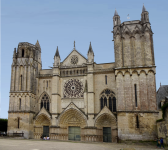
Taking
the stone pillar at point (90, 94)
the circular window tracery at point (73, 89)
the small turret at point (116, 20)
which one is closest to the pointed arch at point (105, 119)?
the stone pillar at point (90, 94)

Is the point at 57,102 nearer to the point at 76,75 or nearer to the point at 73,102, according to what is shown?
the point at 73,102

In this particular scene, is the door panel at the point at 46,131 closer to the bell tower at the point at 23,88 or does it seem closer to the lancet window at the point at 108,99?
the bell tower at the point at 23,88

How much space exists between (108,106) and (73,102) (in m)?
5.45

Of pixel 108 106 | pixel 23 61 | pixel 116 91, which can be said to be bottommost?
pixel 108 106

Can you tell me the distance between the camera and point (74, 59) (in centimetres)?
3366

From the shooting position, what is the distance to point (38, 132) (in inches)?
1252

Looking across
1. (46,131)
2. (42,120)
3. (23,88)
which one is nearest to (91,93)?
(42,120)

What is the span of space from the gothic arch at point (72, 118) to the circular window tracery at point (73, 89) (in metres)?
2.57

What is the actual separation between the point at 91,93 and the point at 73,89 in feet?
11.4

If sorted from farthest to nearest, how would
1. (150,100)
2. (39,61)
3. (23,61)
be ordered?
(39,61), (23,61), (150,100)

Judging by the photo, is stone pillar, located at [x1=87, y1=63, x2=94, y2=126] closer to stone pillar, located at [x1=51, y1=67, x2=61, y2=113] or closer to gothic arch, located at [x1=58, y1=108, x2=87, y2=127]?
gothic arch, located at [x1=58, y1=108, x2=87, y2=127]

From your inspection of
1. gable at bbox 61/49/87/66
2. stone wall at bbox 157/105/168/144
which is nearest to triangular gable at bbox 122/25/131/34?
gable at bbox 61/49/87/66

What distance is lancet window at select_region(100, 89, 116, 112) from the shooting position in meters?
30.3

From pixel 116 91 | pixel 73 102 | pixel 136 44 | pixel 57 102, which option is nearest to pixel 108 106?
pixel 116 91
